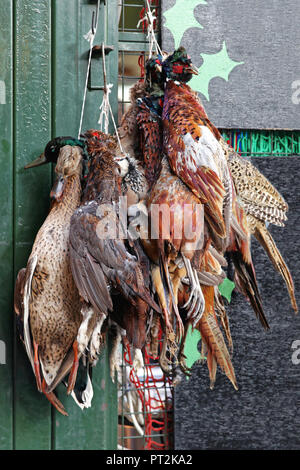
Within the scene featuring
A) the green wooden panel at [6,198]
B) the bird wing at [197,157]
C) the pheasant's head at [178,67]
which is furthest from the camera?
the green wooden panel at [6,198]

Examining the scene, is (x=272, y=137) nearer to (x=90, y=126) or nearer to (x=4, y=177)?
(x=90, y=126)

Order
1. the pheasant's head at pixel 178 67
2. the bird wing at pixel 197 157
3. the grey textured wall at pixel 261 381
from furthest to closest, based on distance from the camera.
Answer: the grey textured wall at pixel 261 381 → the pheasant's head at pixel 178 67 → the bird wing at pixel 197 157

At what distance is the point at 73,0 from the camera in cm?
109

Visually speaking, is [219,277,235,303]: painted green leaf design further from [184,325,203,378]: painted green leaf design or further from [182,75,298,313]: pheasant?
[182,75,298,313]: pheasant

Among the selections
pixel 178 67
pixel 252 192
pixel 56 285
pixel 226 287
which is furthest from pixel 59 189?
pixel 226 287

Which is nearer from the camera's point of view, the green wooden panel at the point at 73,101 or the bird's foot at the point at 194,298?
the bird's foot at the point at 194,298

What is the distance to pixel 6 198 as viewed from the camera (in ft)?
3.56

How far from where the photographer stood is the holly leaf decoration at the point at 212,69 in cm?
145

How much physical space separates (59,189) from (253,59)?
0.81 metres

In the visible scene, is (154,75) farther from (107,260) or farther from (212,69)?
(212,69)

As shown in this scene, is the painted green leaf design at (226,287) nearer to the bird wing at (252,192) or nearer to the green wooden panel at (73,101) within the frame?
the bird wing at (252,192)

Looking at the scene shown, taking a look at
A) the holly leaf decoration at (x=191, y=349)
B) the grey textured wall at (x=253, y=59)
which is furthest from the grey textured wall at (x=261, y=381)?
the grey textured wall at (x=253, y=59)

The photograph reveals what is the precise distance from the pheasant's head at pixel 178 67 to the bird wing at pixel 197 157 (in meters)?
0.09
